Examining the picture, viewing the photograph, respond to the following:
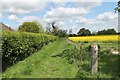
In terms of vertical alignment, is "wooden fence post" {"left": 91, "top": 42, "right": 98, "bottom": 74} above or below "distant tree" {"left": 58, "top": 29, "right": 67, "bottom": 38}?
below

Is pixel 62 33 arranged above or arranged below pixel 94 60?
above

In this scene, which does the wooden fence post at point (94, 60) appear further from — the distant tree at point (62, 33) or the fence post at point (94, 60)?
the distant tree at point (62, 33)

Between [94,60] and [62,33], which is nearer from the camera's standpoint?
[94,60]

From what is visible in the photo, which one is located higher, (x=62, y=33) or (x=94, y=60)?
(x=62, y=33)

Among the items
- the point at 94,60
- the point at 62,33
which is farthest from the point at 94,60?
the point at 62,33

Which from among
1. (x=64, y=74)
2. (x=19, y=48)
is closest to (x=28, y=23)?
(x=19, y=48)

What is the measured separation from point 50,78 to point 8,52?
12.6 feet

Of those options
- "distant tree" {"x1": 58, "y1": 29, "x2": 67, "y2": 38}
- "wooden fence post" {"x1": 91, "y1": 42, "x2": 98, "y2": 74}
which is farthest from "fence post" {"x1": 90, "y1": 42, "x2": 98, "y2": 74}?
"distant tree" {"x1": 58, "y1": 29, "x2": 67, "y2": 38}

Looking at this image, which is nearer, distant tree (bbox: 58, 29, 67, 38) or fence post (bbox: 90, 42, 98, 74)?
fence post (bbox: 90, 42, 98, 74)

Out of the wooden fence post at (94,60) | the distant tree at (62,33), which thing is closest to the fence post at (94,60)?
the wooden fence post at (94,60)

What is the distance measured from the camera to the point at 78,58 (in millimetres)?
17469

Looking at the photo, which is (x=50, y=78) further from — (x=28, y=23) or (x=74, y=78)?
(x=28, y=23)

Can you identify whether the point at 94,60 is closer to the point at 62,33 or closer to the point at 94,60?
the point at 94,60

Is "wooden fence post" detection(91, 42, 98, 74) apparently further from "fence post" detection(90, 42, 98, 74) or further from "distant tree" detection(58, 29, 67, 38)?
"distant tree" detection(58, 29, 67, 38)
